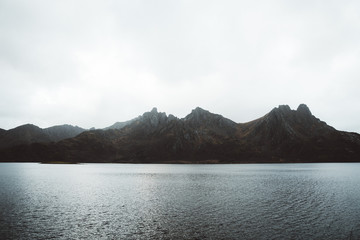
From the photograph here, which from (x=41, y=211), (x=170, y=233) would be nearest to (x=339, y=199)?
(x=170, y=233)

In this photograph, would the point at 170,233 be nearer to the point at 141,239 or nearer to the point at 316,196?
the point at 141,239

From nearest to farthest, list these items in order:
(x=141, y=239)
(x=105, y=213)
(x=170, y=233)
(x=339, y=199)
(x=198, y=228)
A: 1. (x=141, y=239)
2. (x=170, y=233)
3. (x=198, y=228)
4. (x=105, y=213)
5. (x=339, y=199)

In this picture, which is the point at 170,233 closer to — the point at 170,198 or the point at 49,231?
the point at 49,231

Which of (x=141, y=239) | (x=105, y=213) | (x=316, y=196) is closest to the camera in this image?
(x=141, y=239)

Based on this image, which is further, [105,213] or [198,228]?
[105,213]

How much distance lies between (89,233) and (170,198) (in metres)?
32.1

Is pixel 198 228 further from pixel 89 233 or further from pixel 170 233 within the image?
pixel 89 233

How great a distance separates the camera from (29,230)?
3575cm

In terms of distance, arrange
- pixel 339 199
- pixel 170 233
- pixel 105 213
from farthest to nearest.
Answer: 1. pixel 339 199
2. pixel 105 213
3. pixel 170 233

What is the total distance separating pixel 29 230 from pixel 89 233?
9540mm

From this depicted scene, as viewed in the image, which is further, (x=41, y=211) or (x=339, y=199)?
(x=339, y=199)

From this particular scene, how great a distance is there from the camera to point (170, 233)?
34.8 meters

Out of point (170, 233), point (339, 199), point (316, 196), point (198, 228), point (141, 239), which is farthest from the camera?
point (316, 196)

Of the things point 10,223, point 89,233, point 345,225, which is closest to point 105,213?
point 89,233
